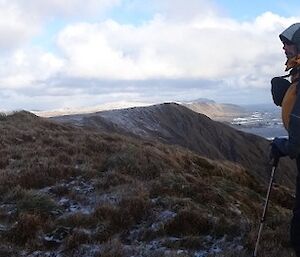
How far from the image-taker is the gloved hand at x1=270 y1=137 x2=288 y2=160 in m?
6.09

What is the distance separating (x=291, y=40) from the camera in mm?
5758

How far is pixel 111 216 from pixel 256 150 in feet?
232

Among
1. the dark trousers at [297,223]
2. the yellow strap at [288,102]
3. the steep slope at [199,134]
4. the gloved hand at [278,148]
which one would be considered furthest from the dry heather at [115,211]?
the steep slope at [199,134]

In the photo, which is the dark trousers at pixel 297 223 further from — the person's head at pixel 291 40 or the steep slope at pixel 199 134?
the steep slope at pixel 199 134

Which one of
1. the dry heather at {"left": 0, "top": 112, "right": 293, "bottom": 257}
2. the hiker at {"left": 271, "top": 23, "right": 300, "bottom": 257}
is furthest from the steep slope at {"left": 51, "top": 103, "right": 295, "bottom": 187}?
the hiker at {"left": 271, "top": 23, "right": 300, "bottom": 257}

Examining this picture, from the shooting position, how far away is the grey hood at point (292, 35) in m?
5.72

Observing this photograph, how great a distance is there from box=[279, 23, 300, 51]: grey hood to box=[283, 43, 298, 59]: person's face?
0.05 metres

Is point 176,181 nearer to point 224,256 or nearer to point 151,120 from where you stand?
point 224,256

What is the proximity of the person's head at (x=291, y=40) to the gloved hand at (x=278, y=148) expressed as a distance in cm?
101

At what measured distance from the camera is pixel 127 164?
42.7ft

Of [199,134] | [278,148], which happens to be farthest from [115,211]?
[199,134]

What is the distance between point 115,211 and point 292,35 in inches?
191

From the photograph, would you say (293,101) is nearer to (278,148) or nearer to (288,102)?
(288,102)

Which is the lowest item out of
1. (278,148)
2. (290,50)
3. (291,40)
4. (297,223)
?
(297,223)
